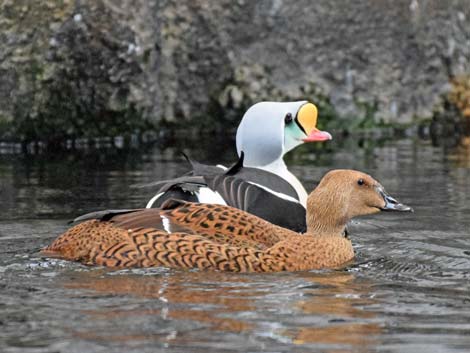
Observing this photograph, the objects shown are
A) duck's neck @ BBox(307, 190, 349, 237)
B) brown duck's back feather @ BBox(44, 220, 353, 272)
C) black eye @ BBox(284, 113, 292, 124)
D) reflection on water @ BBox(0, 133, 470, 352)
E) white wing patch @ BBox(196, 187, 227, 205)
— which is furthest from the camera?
black eye @ BBox(284, 113, 292, 124)

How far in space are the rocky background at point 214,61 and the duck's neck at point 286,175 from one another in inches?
197

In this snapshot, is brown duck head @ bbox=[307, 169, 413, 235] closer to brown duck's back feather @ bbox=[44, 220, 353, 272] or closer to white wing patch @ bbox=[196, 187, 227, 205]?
brown duck's back feather @ bbox=[44, 220, 353, 272]

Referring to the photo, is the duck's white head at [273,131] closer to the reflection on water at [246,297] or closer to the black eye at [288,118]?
the black eye at [288,118]

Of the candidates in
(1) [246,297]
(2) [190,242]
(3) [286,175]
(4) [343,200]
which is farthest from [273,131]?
(1) [246,297]

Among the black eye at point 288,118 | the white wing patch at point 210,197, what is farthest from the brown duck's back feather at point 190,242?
the black eye at point 288,118

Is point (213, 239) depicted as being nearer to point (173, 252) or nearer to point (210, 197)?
point (173, 252)

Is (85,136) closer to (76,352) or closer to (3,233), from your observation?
(3,233)

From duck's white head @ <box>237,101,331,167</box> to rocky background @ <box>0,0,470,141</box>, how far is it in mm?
4893

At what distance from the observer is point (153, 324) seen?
544 centimetres

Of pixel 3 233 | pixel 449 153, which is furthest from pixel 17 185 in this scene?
pixel 449 153

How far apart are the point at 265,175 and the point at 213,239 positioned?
1.79 meters

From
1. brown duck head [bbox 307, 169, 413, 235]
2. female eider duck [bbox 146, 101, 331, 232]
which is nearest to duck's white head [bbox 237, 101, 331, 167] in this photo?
female eider duck [bbox 146, 101, 331, 232]

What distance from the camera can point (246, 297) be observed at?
241 inches

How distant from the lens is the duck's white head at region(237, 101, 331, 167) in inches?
362
